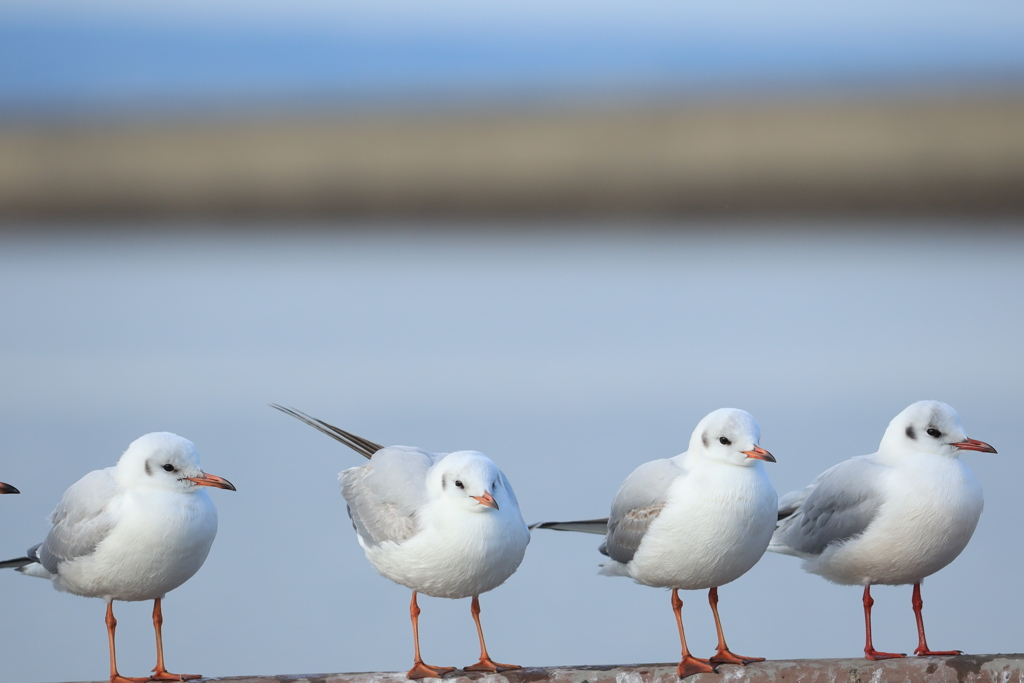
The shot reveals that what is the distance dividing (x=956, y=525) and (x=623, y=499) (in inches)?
29.2

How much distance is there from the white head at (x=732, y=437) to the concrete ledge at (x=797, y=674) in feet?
1.48

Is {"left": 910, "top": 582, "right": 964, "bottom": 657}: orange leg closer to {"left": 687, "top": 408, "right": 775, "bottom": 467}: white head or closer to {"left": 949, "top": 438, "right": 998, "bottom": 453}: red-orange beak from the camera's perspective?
{"left": 949, "top": 438, "right": 998, "bottom": 453}: red-orange beak

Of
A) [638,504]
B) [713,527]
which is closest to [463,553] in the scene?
[638,504]

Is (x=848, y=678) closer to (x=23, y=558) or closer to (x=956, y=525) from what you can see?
(x=956, y=525)

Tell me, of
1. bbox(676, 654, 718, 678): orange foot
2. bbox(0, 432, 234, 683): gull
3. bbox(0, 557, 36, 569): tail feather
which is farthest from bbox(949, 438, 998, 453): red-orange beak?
bbox(0, 557, 36, 569): tail feather

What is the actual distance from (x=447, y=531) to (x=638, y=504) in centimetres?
45

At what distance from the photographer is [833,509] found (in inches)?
113

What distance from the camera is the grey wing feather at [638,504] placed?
105 inches

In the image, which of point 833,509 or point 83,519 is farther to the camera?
point 833,509

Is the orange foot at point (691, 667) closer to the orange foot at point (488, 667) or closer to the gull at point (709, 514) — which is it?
the gull at point (709, 514)

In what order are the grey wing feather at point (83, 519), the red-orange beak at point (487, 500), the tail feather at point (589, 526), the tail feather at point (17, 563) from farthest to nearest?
the tail feather at point (589, 526) → the tail feather at point (17, 563) → the grey wing feather at point (83, 519) → the red-orange beak at point (487, 500)

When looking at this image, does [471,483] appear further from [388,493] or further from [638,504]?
[638,504]

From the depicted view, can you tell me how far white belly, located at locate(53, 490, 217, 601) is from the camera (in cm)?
255

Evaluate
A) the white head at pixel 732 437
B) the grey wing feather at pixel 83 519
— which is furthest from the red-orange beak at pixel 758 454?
the grey wing feather at pixel 83 519
